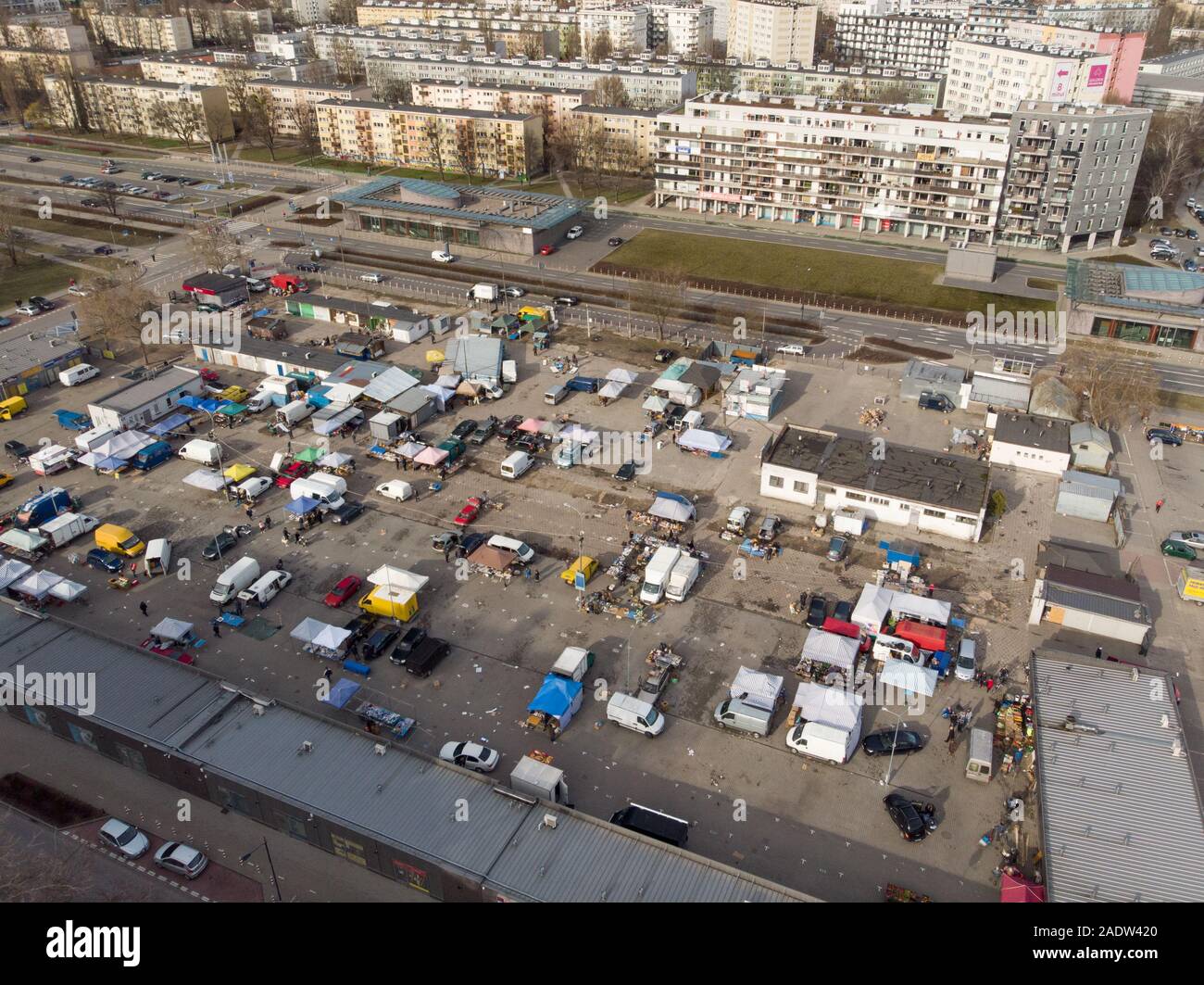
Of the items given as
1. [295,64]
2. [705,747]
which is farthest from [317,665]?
[295,64]

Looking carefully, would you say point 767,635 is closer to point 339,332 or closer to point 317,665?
point 317,665

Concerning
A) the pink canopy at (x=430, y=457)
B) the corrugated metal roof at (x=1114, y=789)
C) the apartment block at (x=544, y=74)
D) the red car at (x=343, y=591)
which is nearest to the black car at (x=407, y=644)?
the red car at (x=343, y=591)

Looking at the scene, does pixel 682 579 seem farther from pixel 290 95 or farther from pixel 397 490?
pixel 290 95

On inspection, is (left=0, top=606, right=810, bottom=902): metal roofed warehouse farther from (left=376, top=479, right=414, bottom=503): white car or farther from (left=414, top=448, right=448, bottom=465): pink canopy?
(left=414, top=448, right=448, bottom=465): pink canopy

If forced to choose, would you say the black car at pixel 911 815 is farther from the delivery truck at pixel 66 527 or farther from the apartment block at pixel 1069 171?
the apartment block at pixel 1069 171

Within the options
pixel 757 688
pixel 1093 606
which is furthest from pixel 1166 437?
pixel 757 688

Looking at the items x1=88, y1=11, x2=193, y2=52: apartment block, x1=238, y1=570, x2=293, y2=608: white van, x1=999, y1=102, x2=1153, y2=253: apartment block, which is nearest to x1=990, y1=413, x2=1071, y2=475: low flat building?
x1=238, y1=570, x2=293, y2=608: white van
